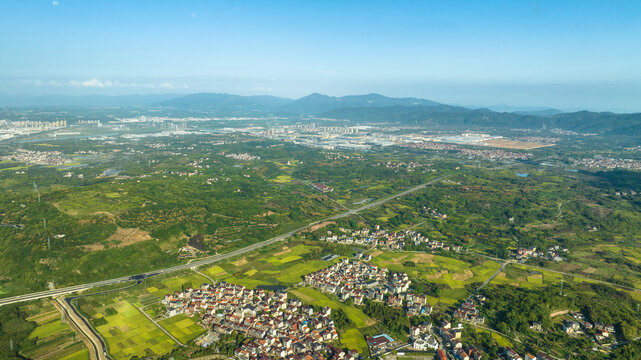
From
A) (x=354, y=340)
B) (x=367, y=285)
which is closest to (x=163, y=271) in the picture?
(x=367, y=285)

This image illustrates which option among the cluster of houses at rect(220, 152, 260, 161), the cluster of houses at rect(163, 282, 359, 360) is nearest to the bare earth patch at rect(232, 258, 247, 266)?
the cluster of houses at rect(163, 282, 359, 360)

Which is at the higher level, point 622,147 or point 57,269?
point 622,147

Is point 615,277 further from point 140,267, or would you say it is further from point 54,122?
point 54,122

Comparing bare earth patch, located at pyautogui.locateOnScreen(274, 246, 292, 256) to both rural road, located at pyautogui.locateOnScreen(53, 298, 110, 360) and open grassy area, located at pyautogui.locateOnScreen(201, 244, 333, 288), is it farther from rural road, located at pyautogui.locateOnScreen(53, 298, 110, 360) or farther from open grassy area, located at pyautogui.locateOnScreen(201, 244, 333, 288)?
rural road, located at pyautogui.locateOnScreen(53, 298, 110, 360)

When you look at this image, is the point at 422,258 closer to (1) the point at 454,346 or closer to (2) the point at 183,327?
(1) the point at 454,346

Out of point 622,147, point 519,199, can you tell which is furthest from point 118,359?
point 622,147

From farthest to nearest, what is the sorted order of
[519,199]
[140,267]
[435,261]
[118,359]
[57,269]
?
[519,199]
[435,261]
[140,267]
[57,269]
[118,359]

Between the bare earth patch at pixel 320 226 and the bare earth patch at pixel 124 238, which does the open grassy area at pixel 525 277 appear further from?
the bare earth patch at pixel 124 238
